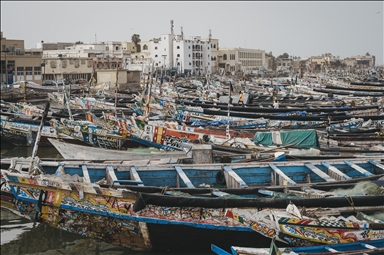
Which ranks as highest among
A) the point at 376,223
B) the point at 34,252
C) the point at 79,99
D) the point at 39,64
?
the point at 39,64

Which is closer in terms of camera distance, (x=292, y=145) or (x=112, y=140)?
(x=292, y=145)

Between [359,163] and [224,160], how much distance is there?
372 cm

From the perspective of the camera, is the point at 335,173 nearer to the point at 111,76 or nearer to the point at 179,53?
the point at 111,76

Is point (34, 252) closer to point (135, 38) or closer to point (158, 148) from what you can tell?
point (158, 148)

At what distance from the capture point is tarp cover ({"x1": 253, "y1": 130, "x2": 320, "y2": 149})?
1683cm

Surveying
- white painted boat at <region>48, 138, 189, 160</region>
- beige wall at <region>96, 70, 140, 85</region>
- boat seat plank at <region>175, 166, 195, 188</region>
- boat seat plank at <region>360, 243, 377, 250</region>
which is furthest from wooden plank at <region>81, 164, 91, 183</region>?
beige wall at <region>96, 70, 140, 85</region>

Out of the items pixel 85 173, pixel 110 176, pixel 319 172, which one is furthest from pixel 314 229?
pixel 85 173

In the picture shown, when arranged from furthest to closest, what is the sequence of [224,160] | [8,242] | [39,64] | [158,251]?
[39,64] → [224,160] → [8,242] → [158,251]

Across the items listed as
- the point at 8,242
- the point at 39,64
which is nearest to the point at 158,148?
the point at 8,242

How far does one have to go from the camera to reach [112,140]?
2025cm

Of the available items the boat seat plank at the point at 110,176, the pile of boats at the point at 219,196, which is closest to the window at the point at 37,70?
the pile of boats at the point at 219,196

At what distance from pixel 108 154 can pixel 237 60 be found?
305 ft

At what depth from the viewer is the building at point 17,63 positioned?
2047 inches

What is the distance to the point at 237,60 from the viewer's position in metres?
108
